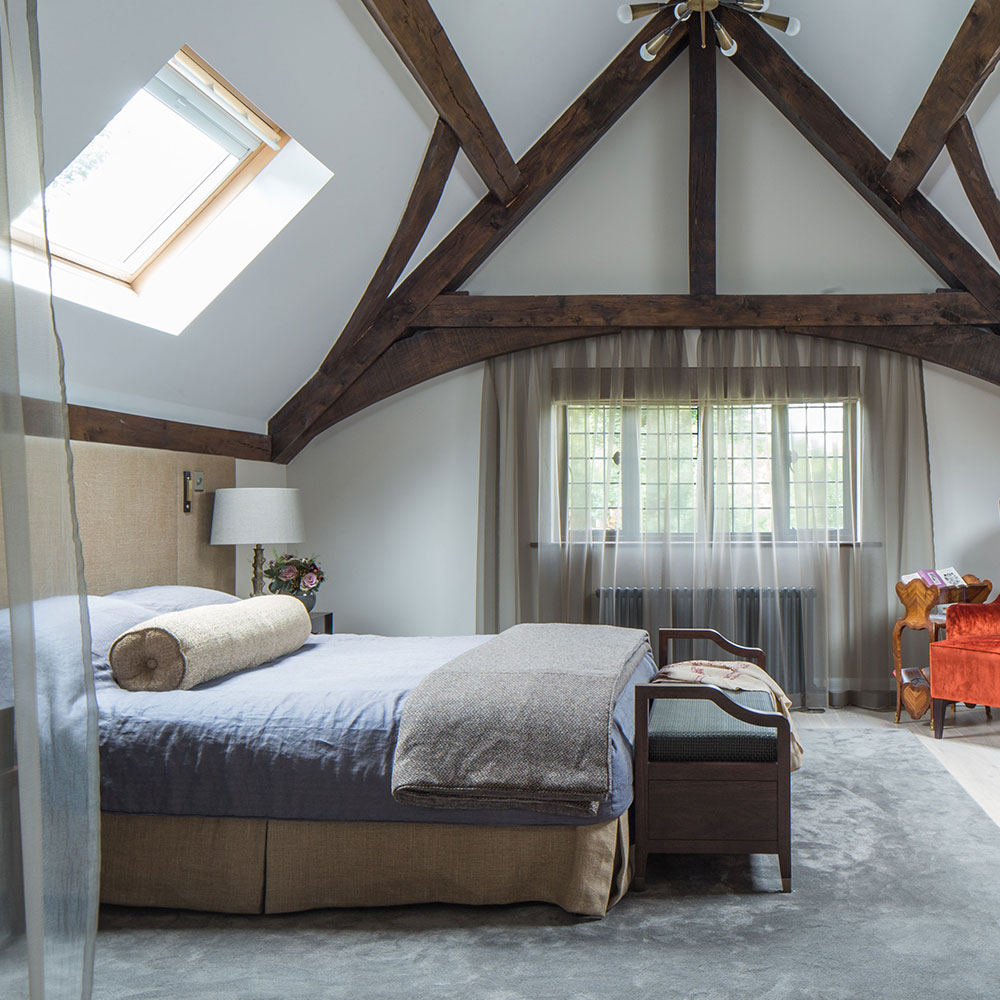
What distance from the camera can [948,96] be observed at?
3875 mm

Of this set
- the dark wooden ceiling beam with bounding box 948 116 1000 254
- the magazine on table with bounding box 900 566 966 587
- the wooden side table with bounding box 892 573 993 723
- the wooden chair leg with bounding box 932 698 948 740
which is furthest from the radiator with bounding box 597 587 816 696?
the dark wooden ceiling beam with bounding box 948 116 1000 254

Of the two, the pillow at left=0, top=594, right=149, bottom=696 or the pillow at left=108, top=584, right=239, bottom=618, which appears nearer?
the pillow at left=0, top=594, right=149, bottom=696

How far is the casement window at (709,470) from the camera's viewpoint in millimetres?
5363

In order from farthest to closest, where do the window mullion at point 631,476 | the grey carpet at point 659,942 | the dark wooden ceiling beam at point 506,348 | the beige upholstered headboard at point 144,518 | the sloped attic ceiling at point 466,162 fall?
1. the window mullion at point 631,476
2. the dark wooden ceiling beam at point 506,348
3. the beige upholstered headboard at point 144,518
4. the sloped attic ceiling at point 466,162
5. the grey carpet at point 659,942

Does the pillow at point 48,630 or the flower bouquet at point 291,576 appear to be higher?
the pillow at point 48,630

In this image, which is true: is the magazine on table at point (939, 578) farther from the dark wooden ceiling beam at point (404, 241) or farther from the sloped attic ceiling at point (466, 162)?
the dark wooden ceiling beam at point (404, 241)

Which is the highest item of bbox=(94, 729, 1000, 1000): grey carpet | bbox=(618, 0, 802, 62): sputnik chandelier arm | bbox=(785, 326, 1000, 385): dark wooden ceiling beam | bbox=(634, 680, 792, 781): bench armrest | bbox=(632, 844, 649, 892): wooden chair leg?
bbox=(618, 0, 802, 62): sputnik chandelier arm

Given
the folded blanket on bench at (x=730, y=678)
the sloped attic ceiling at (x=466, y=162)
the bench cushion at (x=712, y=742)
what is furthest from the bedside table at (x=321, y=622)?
the bench cushion at (x=712, y=742)

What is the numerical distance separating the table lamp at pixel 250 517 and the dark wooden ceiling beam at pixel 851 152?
10.6 feet

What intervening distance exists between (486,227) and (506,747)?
3.25 meters

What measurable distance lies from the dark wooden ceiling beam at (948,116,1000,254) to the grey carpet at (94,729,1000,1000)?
9.30 ft

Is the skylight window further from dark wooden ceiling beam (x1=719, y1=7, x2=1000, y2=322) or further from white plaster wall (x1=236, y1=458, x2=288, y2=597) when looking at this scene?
dark wooden ceiling beam (x1=719, y1=7, x2=1000, y2=322)

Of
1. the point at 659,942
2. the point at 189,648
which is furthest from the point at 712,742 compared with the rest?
the point at 189,648

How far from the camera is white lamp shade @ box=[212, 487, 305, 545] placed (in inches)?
178
